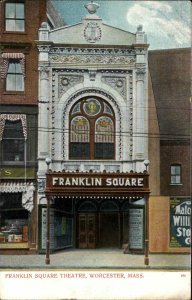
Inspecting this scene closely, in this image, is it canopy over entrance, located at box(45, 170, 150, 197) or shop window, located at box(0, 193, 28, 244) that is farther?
canopy over entrance, located at box(45, 170, 150, 197)

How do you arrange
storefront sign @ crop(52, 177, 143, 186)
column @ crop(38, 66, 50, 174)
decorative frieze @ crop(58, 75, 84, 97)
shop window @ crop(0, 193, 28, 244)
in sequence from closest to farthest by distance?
shop window @ crop(0, 193, 28, 244) → column @ crop(38, 66, 50, 174) → storefront sign @ crop(52, 177, 143, 186) → decorative frieze @ crop(58, 75, 84, 97)

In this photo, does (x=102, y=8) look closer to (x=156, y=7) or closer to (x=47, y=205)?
(x=156, y=7)

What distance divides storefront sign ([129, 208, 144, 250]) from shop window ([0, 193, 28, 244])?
5.88 ft

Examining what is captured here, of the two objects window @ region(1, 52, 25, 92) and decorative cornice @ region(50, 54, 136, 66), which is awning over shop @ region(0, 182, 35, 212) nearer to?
window @ region(1, 52, 25, 92)

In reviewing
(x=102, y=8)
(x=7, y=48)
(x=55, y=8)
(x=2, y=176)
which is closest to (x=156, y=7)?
(x=102, y=8)

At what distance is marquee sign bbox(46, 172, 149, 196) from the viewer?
10.1 metres

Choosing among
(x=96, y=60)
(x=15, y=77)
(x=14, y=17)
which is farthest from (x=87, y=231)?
(x=14, y=17)

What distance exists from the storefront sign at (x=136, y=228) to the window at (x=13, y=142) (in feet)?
7.13

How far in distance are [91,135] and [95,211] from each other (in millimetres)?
1353

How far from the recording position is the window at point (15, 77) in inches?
405

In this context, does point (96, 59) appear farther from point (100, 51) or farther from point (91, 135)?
point (91, 135)

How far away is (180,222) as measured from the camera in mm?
9453

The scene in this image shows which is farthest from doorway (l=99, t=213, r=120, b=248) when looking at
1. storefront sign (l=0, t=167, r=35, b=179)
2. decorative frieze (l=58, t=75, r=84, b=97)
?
decorative frieze (l=58, t=75, r=84, b=97)

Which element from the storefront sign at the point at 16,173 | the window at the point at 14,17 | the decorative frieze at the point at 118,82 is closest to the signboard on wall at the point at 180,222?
the decorative frieze at the point at 118,82
